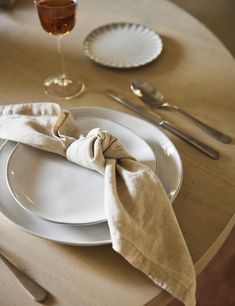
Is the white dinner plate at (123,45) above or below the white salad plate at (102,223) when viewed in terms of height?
above

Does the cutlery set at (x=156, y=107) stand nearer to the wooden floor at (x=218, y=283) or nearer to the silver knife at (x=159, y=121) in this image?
the silver knife at (x=159, y=121)

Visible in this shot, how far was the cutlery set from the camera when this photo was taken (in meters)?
0.72

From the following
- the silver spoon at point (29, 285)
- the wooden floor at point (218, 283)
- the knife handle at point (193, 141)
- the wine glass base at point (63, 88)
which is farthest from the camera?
the wooden floor at point (218, 283)

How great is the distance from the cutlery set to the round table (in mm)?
12

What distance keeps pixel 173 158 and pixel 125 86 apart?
23 centimetres

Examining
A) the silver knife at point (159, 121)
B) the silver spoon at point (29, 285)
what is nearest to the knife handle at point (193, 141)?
the silver knife at point (159, 121)

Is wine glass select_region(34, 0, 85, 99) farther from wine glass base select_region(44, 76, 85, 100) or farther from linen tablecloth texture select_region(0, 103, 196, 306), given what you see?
linen tablecloth texture select_region(0, 103, 196, 306)

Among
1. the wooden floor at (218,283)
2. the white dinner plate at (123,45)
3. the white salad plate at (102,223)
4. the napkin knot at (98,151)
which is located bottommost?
the wooden floor at (218,283)

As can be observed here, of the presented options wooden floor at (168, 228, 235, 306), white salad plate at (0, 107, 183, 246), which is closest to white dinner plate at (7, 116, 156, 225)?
white salad plate at (0, 107, 183, 246)

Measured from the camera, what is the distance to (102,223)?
1.92 feet

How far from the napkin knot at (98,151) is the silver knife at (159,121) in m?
0.15

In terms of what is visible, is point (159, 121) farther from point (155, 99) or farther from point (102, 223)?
point (102, 223)

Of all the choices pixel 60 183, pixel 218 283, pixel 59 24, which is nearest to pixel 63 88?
pixel 59 24

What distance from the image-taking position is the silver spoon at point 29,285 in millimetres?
522
